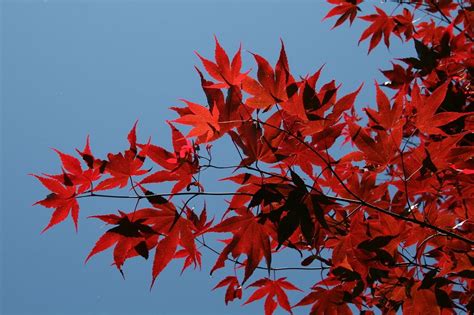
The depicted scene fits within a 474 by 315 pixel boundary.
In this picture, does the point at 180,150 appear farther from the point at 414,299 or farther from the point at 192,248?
the point at 414,299

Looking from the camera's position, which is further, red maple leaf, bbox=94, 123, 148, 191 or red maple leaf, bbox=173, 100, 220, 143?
red maple leaf, bbox=94, 123, 148, 191

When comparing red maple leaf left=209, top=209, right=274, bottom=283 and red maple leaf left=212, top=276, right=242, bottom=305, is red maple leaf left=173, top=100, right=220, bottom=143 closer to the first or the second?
red maple leaf left=209, top=209, right=274, bottom=283

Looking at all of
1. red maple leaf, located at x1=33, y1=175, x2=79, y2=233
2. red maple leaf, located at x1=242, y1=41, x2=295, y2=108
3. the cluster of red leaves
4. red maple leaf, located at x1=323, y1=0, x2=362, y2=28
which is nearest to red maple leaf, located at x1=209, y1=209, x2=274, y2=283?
the cluster of red leaves

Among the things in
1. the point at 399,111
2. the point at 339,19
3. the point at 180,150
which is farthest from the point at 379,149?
the point at 339,19

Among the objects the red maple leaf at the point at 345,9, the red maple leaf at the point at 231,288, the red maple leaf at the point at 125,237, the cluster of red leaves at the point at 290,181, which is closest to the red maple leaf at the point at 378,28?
the red maple leaf at the point at 345,9

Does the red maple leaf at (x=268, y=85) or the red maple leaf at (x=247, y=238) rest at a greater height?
the red maple leaf at (x=268, y=85)

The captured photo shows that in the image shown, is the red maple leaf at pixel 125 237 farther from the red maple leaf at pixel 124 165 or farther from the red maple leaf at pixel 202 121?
the red maple leaf at pixel 202 121

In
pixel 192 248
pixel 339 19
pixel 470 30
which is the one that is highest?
pixel 339 19

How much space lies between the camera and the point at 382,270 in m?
0.95

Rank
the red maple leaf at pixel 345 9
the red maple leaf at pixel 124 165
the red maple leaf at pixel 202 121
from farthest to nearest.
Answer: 1. the red maple leaf at pixel 345 9
2. the red maple leaf at pixel 124 165
3. the red maple leaf at pixel 202 121

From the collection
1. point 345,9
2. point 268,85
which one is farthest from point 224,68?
point 345,9

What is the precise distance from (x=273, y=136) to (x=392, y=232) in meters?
0.38

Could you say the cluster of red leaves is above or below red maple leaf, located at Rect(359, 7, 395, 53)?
below

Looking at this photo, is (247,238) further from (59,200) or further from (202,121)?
(59,200)
